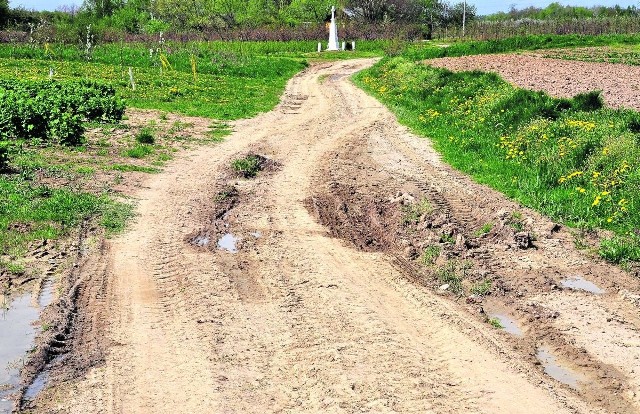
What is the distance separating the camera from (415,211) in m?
12.5

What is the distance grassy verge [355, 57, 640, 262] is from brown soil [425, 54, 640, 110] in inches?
117

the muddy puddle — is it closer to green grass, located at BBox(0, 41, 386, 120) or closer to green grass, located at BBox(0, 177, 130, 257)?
green grass, located at BBox(0, 177, 130, 257)

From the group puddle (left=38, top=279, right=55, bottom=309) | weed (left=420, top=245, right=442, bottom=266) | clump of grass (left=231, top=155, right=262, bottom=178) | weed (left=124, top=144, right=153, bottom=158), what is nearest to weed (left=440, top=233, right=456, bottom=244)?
weed (left=420, top=245, right=442, bottom=266)

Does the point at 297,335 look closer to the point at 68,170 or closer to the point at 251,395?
the point at 251,395

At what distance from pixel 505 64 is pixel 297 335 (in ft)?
105

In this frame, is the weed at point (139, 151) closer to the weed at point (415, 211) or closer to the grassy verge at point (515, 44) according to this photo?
the weed at point (415, 211)

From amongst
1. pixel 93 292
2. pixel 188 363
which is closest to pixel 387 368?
pixel 188 363

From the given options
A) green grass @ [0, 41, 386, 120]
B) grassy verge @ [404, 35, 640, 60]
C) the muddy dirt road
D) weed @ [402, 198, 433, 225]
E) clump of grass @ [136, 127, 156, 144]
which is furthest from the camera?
grassy verge @ [404, 35, 640, 60]

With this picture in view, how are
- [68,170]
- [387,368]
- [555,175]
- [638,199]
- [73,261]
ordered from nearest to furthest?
[387,368]
[73,261]
[638,199]
[555,175]
[68,170]

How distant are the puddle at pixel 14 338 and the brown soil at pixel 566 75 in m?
16.9

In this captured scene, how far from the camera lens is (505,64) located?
123 feet

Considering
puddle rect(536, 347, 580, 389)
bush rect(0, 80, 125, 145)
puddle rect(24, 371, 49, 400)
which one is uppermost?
bush rect(0, 80, 125, 145)

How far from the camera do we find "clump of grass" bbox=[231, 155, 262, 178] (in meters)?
15.5

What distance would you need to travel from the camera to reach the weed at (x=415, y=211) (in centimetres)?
1213
